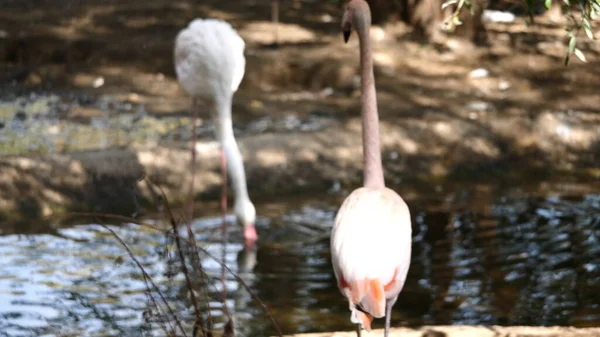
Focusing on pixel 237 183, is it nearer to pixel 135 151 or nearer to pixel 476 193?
pixel 135 151

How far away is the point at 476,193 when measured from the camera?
24.6ft

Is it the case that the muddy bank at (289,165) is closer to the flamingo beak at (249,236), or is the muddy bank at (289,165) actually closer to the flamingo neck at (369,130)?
the flamingo beak at (249,236)

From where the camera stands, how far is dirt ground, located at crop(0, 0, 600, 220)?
764 cm

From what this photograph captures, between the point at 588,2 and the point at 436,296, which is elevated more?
the point at 588,2

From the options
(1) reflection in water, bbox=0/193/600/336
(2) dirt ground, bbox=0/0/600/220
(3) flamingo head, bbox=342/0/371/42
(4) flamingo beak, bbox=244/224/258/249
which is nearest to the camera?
(3) flamingo head, bbox=342/0/371/42

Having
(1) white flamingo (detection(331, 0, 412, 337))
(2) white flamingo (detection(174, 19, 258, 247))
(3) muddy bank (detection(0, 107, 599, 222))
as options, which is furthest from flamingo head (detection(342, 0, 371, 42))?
(3) muddy bank (detection(0, 107, 599, 222))

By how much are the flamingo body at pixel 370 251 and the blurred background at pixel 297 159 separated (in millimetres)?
430

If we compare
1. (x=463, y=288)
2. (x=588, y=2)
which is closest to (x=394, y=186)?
(x=463, y=288)

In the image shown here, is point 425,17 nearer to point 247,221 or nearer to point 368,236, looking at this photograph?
point 247,221

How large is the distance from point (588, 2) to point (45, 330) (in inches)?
98.4

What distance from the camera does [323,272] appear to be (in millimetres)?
5848

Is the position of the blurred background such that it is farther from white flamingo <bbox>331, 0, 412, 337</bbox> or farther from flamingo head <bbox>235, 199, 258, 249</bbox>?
white flamingo <bbox>331, 0, 412, 337</bbox>

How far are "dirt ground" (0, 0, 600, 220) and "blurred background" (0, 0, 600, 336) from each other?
0.9 inches

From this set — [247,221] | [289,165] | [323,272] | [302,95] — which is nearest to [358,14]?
[323,272]
